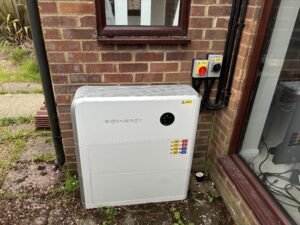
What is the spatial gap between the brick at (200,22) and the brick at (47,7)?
35.9 inches

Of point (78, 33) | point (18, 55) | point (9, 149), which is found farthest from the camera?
point (18, 55)

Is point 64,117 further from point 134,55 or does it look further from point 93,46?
point 134,55

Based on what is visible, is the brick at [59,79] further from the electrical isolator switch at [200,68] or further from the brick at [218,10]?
the brick at [218,10]

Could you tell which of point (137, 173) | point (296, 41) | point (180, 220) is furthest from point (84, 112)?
point (296, 41)

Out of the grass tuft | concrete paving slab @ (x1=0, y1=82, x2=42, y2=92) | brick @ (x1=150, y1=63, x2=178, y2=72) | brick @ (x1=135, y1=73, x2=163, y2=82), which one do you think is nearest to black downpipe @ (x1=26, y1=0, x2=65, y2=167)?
brick @ (x1=135, y1=73, x2=163, y2=82)

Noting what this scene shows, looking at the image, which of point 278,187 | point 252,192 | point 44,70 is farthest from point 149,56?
point 278,187

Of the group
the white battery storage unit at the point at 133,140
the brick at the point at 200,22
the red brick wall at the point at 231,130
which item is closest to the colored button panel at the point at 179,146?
the white battery storage unit at the point at 133,140

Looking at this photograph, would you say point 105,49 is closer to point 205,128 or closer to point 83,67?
point 83,67

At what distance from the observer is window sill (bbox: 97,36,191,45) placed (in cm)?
172

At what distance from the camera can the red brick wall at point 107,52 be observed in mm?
1653

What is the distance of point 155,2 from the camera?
1.77m

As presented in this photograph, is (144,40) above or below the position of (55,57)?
above

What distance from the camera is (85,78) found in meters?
1.86

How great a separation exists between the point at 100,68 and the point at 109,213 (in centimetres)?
110
